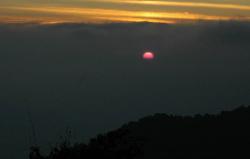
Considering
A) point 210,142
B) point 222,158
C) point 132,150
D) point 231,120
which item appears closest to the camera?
point 132,150

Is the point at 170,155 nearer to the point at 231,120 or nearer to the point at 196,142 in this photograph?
the point at 196,142

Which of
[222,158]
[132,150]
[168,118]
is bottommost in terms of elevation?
[132,150]

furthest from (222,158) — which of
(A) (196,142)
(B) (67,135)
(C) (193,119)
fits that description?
(B) (67,135)

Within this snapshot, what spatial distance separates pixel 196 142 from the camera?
70.9 m

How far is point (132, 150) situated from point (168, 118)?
76435 millimetres

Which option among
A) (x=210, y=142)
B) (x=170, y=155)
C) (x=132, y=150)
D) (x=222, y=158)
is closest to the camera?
(x=132, y=150)

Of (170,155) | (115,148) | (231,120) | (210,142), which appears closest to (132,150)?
(115,148)

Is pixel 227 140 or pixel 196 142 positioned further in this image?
pixel 196 142

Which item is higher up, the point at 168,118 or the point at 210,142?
the point at 168,118

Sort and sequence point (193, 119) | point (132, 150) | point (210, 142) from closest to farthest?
point (132, 150) < point (210, 142) < point (193, 119)

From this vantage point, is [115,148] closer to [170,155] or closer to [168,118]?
[170,155]

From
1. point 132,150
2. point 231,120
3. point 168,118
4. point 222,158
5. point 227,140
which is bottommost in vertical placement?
point 132,150

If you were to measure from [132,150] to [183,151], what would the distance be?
166 feet

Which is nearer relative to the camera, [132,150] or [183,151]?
[132,150]
